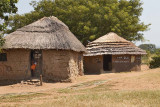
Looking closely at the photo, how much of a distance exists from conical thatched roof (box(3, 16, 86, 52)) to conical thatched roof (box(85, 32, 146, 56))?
17.0 ft

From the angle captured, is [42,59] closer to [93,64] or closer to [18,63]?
[18,63]

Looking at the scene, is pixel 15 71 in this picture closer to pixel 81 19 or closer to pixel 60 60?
pixel 60 60

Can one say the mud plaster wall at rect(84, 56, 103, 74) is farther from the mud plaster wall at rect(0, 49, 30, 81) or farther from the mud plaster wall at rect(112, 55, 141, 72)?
the mud plaster wall at rect(0, 49, 30, 81)

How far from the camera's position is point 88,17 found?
86.1 feet

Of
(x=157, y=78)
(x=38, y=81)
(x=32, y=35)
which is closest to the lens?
(x=157, y=78)

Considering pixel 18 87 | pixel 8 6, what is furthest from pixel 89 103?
pixel 18 87

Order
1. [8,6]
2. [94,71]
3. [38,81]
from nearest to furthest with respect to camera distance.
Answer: [8,6], [38,81], [94,71]

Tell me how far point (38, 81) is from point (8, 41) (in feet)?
11.1

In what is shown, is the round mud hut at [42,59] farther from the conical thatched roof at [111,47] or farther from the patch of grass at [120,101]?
the patch of grass at [120,101]

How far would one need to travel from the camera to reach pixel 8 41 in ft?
50.2

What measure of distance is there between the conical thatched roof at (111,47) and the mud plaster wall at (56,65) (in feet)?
19.7

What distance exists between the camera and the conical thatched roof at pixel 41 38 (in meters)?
15.0

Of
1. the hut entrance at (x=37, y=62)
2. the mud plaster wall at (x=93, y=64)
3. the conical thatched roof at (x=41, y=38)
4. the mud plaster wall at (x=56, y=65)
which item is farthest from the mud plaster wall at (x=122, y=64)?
the hut entrance at (x=37, y=62)

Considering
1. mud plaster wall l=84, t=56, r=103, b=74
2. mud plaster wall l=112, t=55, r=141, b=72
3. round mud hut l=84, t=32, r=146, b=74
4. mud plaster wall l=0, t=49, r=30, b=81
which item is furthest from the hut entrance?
mud plaster wall l=112, t=55, r=141, b=72
